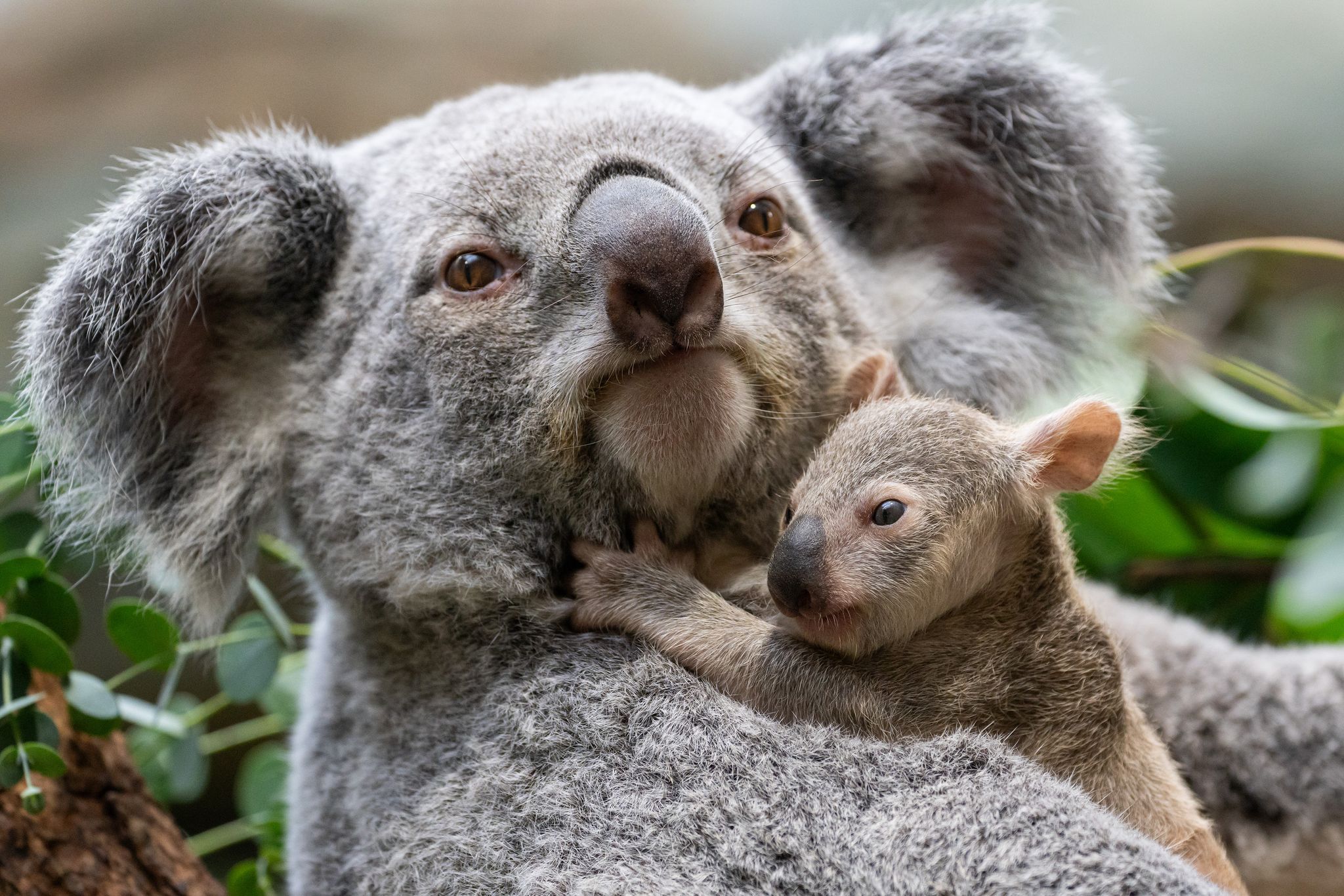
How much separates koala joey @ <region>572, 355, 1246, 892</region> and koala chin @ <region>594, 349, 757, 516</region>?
0.12 meters

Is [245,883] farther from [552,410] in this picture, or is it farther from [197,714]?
[552,410]

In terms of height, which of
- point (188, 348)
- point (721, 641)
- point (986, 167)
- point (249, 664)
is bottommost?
point (249, 664)

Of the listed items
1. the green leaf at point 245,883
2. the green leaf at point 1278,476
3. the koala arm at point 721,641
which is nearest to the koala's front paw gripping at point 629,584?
the koala arm at point 721,641

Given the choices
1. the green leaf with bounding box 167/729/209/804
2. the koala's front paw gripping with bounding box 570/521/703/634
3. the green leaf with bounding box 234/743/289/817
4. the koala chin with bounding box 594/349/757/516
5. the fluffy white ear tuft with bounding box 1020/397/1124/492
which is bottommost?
the green leaf with bounding box 234/743/289/817

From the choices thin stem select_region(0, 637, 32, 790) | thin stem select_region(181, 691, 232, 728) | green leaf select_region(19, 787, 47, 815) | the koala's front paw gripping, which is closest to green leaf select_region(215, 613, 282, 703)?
thin stem select_region(181, 691, 232, 728)

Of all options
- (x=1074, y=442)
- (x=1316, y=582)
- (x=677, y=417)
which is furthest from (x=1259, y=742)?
(x=677, y=417)

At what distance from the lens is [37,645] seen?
2.00 m

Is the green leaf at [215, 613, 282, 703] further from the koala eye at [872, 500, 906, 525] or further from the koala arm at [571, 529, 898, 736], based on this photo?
the koala eye at [872, 500, 906, 525]

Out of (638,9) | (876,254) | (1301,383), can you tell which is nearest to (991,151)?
(876,254)

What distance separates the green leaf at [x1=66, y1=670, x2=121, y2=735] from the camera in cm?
204

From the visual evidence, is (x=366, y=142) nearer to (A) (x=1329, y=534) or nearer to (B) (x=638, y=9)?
(A) (x=1329, y=534)

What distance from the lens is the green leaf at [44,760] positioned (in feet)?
6.08

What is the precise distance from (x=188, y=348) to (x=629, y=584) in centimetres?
85

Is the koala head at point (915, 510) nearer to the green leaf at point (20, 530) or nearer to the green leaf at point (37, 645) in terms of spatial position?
the green leaf at point (37, 645)
